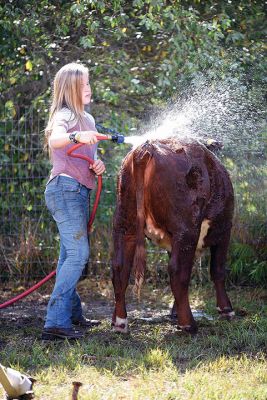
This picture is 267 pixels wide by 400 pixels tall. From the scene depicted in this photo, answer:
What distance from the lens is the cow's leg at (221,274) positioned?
6.08 m

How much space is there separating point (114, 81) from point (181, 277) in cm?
314

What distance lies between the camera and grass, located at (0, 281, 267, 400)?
412cm

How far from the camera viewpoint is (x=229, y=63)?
7.41 meters

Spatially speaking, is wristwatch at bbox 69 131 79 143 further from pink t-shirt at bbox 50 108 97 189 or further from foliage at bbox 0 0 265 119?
foliage at bbox 0 0 265 119

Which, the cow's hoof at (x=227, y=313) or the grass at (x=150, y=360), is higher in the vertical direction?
the grass at (x=150, y=360)

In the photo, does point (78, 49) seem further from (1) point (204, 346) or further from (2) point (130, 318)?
(1) point (204, 346)

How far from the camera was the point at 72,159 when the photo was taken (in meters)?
5.63

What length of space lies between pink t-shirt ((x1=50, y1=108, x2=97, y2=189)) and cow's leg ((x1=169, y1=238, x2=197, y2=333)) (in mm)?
843

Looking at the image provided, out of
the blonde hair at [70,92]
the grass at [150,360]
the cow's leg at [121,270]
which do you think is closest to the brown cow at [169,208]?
the cow's leg at [121,270]

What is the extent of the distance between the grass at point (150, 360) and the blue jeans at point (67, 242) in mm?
250

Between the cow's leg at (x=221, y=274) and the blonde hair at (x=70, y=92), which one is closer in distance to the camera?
the blonde hair at (x=70, y=92)

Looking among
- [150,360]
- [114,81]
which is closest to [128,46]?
[114,81]

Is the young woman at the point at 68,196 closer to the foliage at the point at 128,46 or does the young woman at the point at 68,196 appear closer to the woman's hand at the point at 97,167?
the woman's hand at the point at 97,167

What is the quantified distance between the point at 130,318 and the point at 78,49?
3.17 metres
